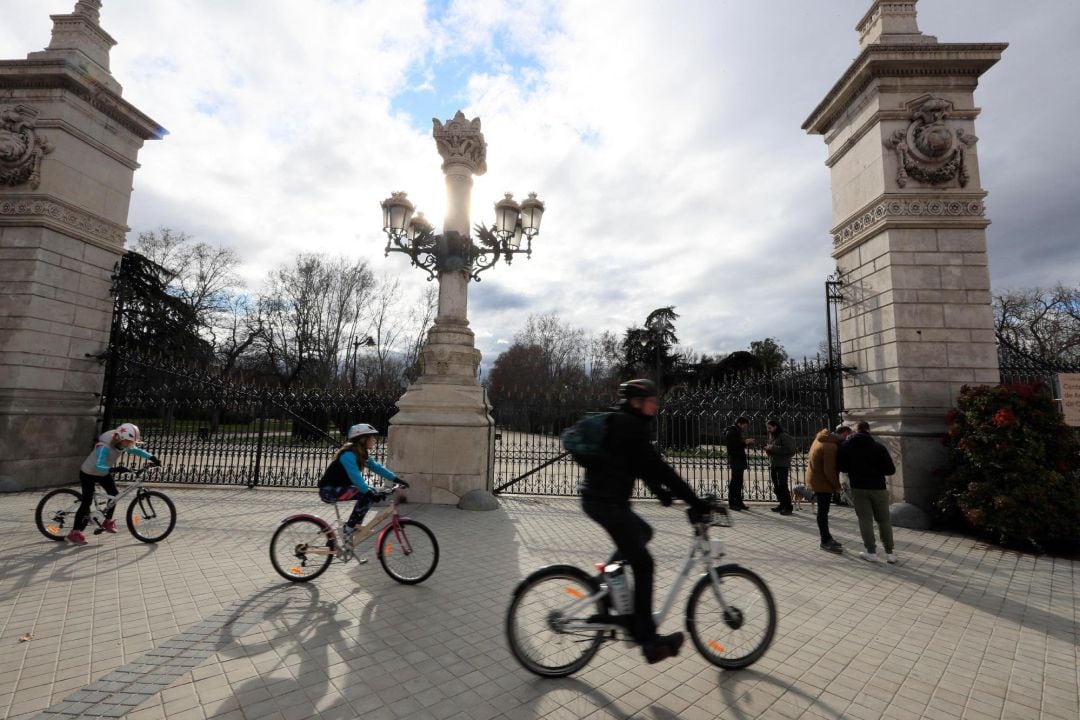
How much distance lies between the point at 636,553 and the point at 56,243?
1366 cm

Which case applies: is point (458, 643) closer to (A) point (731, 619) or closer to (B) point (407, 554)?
(B) point (407, 554)

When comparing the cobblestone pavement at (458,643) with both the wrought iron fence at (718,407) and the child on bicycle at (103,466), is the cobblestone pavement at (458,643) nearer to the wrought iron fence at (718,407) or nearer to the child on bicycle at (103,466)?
the child on bicycle at (103,466)

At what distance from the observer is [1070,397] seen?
745 cm

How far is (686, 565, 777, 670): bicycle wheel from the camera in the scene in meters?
3.41

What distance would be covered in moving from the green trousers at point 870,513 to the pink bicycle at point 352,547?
5259 millimetres

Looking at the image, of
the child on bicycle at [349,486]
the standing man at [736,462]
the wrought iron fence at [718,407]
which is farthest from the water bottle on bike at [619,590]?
the standing man at [736,462]

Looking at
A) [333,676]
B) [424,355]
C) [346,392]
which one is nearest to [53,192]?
[346,392]

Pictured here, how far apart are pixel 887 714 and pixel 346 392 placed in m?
11.3

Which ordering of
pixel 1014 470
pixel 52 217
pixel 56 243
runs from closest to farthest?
pixel 1014 470 → pixel 52 217 → pixel 56 243

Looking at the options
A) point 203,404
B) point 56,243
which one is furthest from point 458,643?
point 56,243

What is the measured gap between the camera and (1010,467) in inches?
272

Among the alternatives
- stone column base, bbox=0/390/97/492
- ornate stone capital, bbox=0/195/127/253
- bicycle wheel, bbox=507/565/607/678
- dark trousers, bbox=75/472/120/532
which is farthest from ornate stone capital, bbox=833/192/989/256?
stone column base, bbox=0/390/97/492

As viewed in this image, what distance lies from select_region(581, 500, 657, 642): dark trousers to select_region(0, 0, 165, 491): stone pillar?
12439mm

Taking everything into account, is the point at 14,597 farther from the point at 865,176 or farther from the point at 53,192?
the point at 865,176
